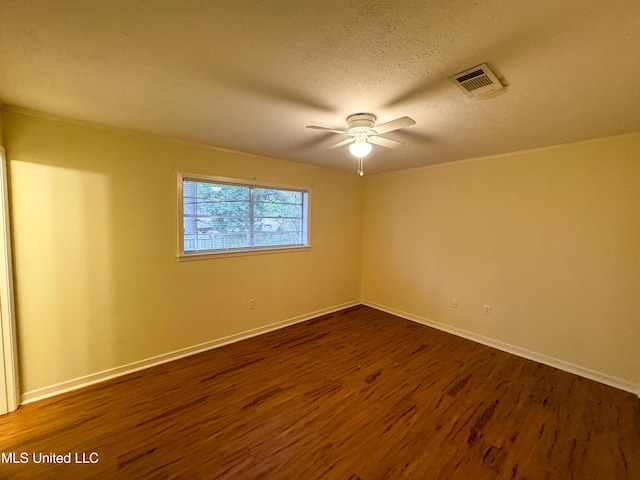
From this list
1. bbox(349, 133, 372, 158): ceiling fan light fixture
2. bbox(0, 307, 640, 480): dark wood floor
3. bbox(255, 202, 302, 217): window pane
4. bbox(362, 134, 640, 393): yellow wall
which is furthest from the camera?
bbox(255, 202, 302, 217): window pane

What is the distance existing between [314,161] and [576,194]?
2884 mm

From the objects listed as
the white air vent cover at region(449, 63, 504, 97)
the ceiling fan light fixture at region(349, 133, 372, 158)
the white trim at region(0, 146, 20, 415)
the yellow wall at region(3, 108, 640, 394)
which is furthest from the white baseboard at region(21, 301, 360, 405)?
the white air vent cover at region(449, 63, 504, 97)

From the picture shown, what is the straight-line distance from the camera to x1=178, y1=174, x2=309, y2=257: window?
3.02 m

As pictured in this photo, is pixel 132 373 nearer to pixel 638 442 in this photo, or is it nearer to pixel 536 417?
pixel 536 417

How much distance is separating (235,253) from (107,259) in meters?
1.23

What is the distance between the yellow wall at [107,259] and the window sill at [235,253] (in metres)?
0.06

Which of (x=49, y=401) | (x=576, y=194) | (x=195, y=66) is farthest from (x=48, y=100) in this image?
(x=576, y=194)

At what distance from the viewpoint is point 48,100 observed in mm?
1932

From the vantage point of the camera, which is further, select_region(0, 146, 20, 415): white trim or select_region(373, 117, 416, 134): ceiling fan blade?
select_region(0, 146, 20, 415): white trim

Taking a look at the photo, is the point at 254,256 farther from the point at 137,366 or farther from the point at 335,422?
the point at 335,422

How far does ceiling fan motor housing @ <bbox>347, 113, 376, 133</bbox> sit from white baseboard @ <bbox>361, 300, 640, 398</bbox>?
9.82 feet

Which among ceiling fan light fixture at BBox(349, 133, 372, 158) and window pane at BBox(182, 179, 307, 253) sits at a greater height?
ceiling fan light fixture at BBox(349, 133, 372, 158)

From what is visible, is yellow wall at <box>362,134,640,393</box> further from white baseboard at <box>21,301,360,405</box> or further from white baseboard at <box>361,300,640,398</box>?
white baseboard at <box>21,301,360,405</box>

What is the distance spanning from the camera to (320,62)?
4.66 feet
